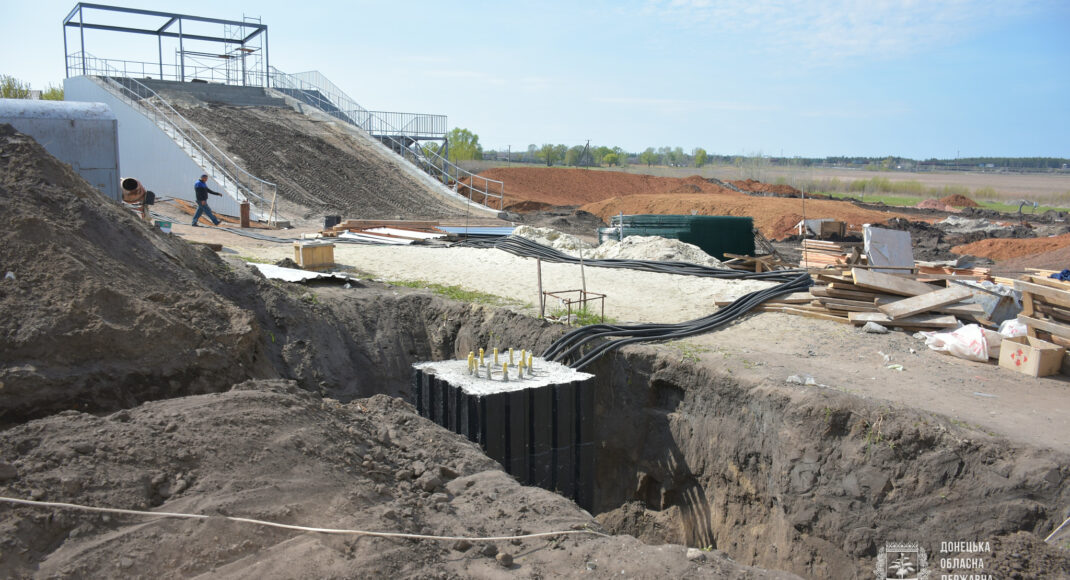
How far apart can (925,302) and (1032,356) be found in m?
1.88

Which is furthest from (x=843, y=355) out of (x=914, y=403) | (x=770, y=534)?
(x=770, y=534)

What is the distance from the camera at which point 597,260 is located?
16203 millimetres

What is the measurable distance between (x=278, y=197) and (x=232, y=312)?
17722 millimetres

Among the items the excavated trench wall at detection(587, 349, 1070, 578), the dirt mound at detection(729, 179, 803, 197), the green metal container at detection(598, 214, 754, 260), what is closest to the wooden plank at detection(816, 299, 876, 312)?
the excavated trench wall at detection(587, 349, 1070, 578)

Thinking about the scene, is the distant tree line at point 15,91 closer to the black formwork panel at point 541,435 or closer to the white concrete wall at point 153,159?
the white concrete wall at point 153,159

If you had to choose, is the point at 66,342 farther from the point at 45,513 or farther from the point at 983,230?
the point at 983,230

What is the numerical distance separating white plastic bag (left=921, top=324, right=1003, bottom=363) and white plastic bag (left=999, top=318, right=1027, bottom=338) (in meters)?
0.18

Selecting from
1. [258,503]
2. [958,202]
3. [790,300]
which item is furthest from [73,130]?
[958,202]

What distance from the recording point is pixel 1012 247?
74.4 ft

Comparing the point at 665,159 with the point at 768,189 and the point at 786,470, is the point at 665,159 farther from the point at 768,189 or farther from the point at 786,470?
the point at 786,470

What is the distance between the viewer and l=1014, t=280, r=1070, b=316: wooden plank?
9258 mm

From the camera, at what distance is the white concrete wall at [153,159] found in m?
Answer: 24.5

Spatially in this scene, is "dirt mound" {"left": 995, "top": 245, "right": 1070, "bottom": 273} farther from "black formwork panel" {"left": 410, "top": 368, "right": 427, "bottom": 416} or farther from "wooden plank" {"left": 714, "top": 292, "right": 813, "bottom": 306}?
"black formwork panel" {"left": 410, "top": 368, "right": 427, "bottom": 416}

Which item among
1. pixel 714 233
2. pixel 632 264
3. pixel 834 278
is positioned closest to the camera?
pixel 834 278
